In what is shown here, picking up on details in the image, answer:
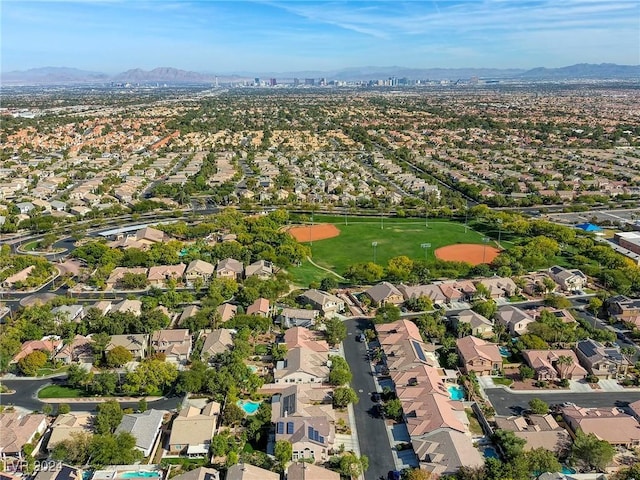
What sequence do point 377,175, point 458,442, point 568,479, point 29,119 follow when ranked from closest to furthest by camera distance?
point 568,479, point 458,442, point 377,175, point 29,119

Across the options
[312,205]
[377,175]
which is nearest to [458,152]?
[377,175]

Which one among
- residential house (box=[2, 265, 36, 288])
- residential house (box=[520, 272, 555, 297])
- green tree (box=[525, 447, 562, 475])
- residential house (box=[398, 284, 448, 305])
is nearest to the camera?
green tree (box=[525, 447, 562, 475])

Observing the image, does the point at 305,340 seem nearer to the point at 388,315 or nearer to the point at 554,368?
the point at 388,315

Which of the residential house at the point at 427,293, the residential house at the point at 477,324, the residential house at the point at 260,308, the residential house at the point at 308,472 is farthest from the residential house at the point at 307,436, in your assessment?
the residential house at the point at 427,293

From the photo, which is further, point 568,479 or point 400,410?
point 400,410

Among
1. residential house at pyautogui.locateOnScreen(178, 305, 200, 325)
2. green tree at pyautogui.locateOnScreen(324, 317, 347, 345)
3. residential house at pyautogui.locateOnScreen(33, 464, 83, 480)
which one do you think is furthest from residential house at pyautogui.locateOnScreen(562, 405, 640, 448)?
residential house at pyautogui.locateOnScreen(178, 305, 200, 325)

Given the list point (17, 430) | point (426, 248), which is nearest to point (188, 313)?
point (17, 430)

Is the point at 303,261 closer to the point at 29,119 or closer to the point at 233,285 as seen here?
the point at 233,285

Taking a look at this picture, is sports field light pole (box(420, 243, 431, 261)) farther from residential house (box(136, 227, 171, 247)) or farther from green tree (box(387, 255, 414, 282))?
residential house (box(136, 227, 171, 247))
